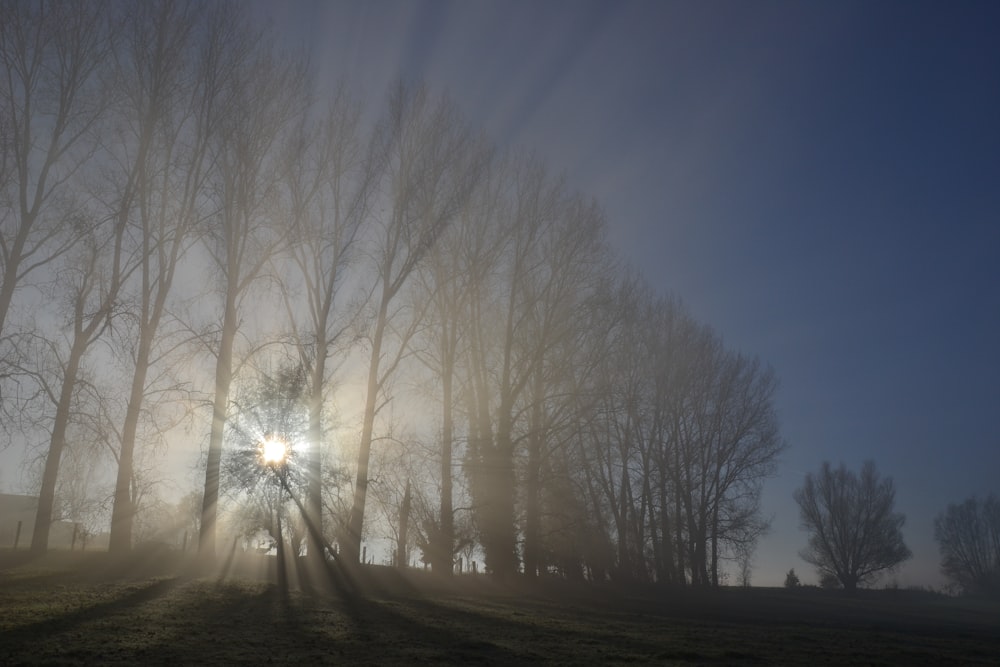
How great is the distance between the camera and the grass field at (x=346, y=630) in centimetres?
854

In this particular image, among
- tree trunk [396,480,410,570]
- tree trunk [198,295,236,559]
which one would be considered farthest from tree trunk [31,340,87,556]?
tree trunk [396,480,410,570]

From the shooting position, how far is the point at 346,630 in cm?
1052

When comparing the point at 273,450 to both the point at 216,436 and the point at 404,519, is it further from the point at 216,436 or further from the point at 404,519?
the point at 404,519

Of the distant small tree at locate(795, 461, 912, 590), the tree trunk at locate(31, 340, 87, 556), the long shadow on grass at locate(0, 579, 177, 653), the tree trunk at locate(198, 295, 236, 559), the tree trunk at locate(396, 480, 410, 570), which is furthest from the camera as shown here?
the distant small tree at locate(795, 461, 912, 590)

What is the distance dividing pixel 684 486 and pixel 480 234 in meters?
21.3

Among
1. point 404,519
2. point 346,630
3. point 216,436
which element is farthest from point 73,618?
point 404,519

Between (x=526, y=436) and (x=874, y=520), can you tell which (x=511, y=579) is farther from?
(x=874, y=520)

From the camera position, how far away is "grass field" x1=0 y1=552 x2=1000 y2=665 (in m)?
8.54

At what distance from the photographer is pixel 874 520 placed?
5978 cm

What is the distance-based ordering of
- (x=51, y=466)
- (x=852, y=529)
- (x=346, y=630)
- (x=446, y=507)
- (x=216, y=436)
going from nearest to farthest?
1. (x=346, y=630)
2. (x=216, y=436)
3. (x=51, y=466)
4. (x=446, y=507)
5. (x=852, y=529)

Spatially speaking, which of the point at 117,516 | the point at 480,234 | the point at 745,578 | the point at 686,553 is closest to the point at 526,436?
the point at 480,234

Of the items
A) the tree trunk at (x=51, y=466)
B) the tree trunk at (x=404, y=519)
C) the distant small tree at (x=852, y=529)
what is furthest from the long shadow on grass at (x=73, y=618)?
the distant small tree at (x=852, y=529)

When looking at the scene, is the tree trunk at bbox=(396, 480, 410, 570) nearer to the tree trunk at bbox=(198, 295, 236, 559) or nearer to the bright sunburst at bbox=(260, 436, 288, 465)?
the bright sunburst at bbox=(260, 436, 288, 465)

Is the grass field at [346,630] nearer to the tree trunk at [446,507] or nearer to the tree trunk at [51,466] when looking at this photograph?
the tree trunk at [51,466]
